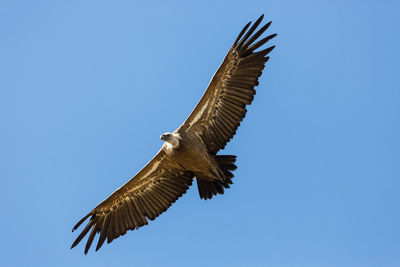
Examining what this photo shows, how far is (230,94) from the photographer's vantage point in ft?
42.9

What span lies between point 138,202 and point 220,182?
1.84 meters

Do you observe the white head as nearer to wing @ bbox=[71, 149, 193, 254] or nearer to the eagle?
the eagle

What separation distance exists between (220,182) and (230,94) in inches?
66.9

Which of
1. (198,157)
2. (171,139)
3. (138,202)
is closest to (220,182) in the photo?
(198,157)

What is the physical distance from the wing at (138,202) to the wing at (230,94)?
3.19 feet

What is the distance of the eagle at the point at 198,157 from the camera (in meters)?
12.9

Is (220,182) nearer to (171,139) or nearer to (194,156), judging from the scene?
(194,156)

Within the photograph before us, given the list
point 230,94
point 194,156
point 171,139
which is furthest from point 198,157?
point 230,94

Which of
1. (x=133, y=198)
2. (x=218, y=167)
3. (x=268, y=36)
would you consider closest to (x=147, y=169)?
(x=133, y=198)

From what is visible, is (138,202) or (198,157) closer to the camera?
(198,157)

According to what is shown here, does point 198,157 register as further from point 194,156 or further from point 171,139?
point 171,139

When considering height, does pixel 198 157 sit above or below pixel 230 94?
below

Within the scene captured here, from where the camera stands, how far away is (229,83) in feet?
42.9

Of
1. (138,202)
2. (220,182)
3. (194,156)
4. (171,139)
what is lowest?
(220,182)
